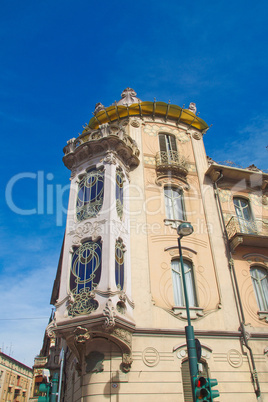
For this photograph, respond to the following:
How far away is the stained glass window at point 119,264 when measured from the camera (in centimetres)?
1388

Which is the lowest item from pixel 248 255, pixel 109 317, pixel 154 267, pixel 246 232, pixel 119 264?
pixel 109 317

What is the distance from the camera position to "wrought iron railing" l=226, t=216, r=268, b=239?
58.3ft

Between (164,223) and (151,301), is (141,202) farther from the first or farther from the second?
(151,301)

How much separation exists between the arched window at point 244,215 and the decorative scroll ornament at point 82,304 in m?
9.46

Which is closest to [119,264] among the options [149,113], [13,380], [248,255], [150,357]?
[150,357]

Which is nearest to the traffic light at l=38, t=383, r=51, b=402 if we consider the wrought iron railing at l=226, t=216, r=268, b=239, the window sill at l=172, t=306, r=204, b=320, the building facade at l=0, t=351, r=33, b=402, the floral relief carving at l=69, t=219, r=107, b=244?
the floral relief carving at l=69, t=219, r=107, b=244

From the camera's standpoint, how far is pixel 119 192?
1694 cm

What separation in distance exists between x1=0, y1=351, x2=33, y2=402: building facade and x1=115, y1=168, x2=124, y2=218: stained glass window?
5274cm

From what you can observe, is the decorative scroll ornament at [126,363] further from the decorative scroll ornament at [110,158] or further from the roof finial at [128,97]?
the roof finial at [128,97]

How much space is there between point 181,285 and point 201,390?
7.58 metres

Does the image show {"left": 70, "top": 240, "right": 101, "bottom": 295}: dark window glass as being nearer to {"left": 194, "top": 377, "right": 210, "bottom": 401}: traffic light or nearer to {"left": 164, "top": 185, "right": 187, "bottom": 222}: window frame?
{"left": 164, "top": 185, "right": 187, "bottom": 222}: window frame

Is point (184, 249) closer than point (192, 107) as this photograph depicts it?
Yes

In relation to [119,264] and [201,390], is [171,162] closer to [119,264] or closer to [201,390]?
[119,264]

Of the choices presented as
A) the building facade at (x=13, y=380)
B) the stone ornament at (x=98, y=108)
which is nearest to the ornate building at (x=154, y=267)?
the stone ornament at (x=98, y=108)
